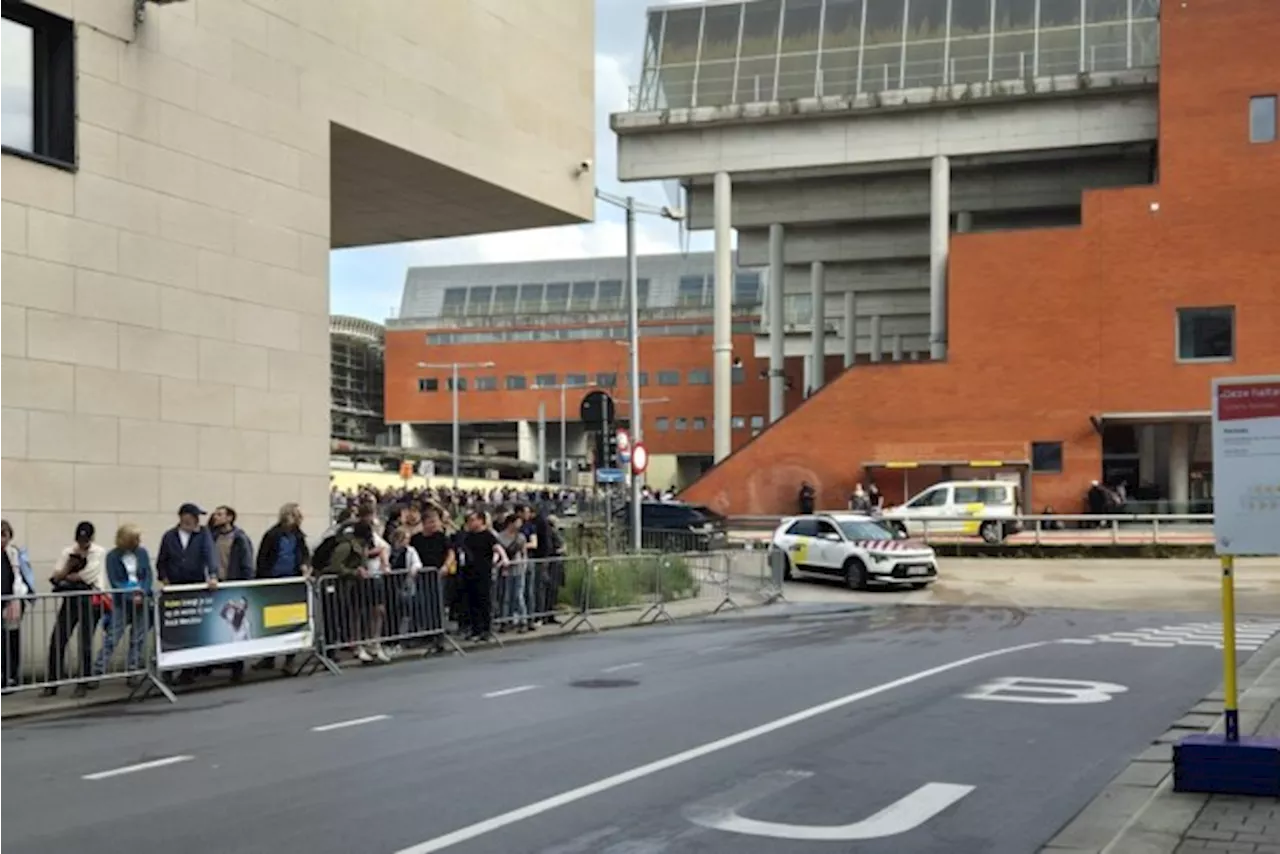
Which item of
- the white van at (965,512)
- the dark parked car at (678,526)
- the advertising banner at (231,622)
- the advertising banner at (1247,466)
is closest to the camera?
the advertising banner at (1247,466)

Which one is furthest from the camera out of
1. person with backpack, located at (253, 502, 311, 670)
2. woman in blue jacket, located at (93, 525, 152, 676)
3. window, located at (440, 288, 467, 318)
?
window, located at (440, 288, 467, 318)

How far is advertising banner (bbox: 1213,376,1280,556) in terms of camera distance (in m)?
7.11

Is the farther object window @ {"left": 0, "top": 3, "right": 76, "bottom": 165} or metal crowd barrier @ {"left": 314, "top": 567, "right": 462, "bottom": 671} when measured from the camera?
metal crowd barrier @ {"left": 314, "top": 567, "right": 462, "bottom": 671}

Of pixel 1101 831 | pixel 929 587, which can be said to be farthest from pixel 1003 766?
pixel 929 587

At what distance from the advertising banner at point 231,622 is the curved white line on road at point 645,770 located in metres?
5.72

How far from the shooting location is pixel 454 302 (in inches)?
4496

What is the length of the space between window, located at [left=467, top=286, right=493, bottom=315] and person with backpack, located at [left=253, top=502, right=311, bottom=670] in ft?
323

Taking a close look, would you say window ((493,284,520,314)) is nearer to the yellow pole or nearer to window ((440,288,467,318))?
window ((440,288,467,318))

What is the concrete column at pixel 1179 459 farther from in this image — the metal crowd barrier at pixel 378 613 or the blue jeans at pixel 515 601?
the metal crowd barrier at pixel 378 613

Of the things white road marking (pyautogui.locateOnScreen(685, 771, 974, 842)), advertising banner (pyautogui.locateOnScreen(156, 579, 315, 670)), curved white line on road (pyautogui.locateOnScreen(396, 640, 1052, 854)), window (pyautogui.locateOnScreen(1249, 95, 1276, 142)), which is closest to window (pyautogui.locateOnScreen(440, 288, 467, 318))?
window (pyautogui.locateOnScreen(1249, 95, 1276, 142))

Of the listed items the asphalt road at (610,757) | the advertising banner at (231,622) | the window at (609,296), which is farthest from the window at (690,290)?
the advertising banner at (231,622)

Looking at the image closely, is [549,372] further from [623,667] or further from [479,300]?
[623,667]

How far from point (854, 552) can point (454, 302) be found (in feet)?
293

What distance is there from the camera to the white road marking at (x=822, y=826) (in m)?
6.89
